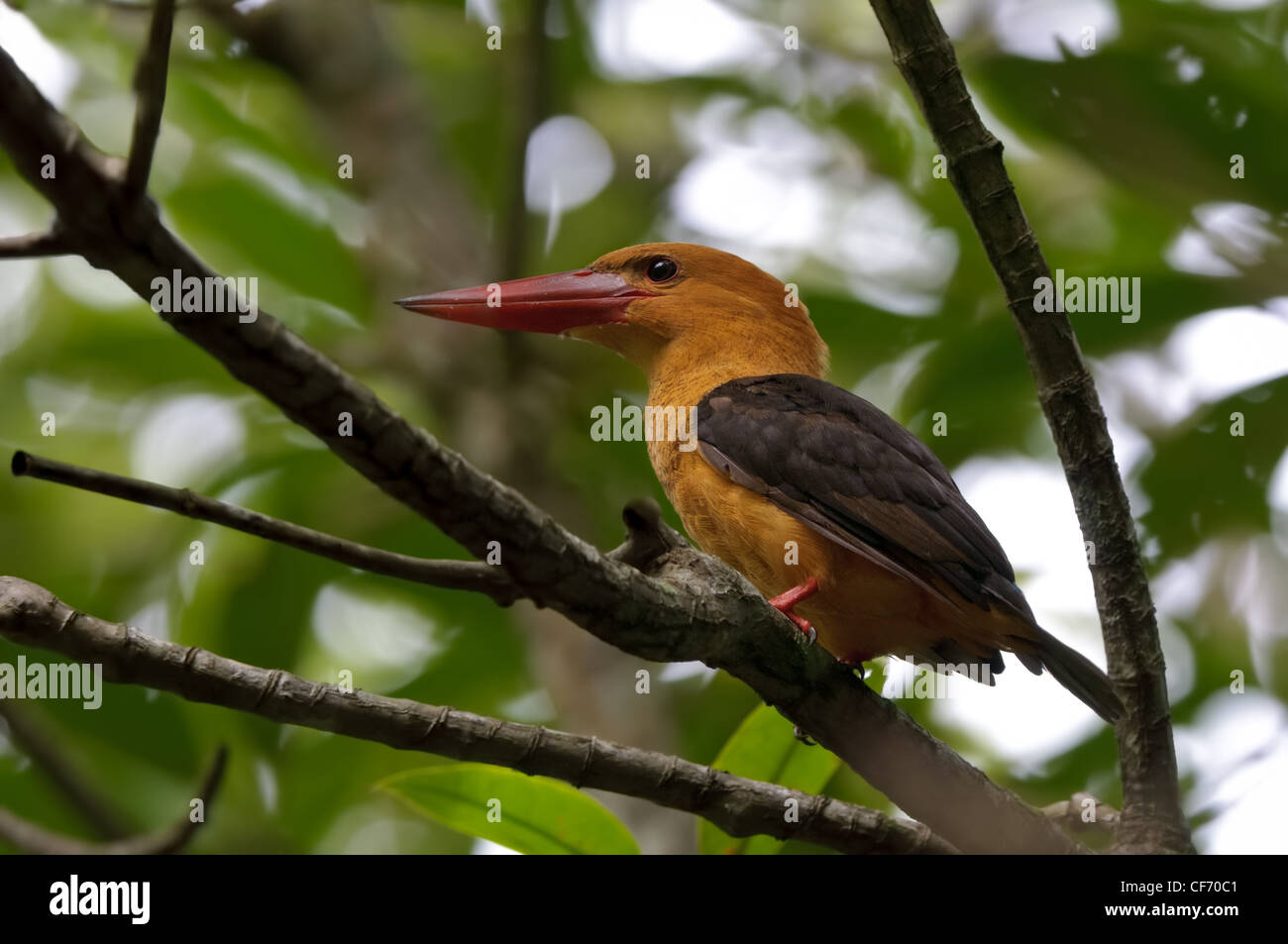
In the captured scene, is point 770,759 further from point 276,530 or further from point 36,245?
point 36,245

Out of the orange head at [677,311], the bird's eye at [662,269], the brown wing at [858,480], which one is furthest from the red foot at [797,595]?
the bird's eye at [662,269]

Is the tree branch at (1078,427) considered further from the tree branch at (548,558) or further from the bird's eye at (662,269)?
the bird's eye at (662,269)

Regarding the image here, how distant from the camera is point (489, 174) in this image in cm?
593

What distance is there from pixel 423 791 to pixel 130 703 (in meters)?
1.60

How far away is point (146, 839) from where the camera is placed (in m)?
2.79

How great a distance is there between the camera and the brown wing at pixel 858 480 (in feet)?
10.4

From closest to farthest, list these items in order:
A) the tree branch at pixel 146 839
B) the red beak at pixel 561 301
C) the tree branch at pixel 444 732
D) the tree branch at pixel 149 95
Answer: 1. the tree branch at pixel 149 95
2. the tree branch at pixel 444 732
3. the tree branch at pixel 146 839
4. the red beak at pixel 561 301

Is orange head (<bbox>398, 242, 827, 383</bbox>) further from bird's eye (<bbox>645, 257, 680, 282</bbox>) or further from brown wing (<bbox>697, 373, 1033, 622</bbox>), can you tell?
brown wing (<bbox>697, 373, 1033, 622</bbox>)

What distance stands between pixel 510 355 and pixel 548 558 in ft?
10.2

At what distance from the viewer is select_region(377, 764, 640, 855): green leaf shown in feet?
9.66

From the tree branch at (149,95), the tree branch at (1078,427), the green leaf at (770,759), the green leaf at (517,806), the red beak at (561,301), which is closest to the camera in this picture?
the tree branch at (149,95)

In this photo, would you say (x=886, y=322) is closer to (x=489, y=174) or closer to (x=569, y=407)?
(x=569, y=407)

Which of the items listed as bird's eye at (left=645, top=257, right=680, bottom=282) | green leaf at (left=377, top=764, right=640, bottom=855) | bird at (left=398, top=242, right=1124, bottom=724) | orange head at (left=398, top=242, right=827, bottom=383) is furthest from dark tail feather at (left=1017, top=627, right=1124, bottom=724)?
bird's eye at (left=645, top=257, right=680, bottom=282)

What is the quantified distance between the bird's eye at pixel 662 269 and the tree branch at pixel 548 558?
2033 millimetres
